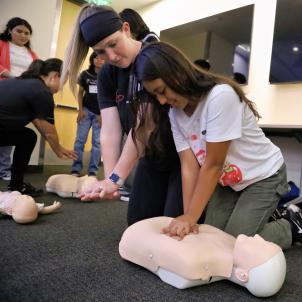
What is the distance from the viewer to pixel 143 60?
86 centimetres

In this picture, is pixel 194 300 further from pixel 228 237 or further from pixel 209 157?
pixel 209 157

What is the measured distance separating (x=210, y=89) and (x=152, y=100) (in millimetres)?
179

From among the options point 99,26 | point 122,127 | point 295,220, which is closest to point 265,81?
point 295,220

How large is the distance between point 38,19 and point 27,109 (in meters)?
1.55

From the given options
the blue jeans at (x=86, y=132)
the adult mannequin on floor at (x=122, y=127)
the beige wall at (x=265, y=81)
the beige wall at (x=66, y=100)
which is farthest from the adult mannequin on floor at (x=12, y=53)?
the beige wall at (x=265, y=81)

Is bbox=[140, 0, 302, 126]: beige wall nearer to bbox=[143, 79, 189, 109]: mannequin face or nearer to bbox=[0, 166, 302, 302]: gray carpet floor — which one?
bbox=[0, 166, 302, 302]: gray carpet floor

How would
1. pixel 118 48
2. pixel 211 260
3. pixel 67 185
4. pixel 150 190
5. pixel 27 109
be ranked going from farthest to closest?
pixel 67 185
pixel 27 109
pixel 150 190
pixel 118 48
pixel 211 260

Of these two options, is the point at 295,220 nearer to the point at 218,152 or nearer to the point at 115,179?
the point at 218,152

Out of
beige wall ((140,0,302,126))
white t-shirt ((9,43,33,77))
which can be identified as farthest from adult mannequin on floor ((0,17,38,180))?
beige wall ((140,0,302,126))

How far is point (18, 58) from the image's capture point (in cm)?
248

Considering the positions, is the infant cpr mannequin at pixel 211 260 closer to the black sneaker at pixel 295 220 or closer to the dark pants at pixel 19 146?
the black sneaker at pixel 295 220

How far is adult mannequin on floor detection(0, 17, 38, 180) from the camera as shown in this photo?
238 centimetres

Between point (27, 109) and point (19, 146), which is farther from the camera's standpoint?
point (19, 146)

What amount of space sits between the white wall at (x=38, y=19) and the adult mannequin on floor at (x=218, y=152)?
2.12 meters
